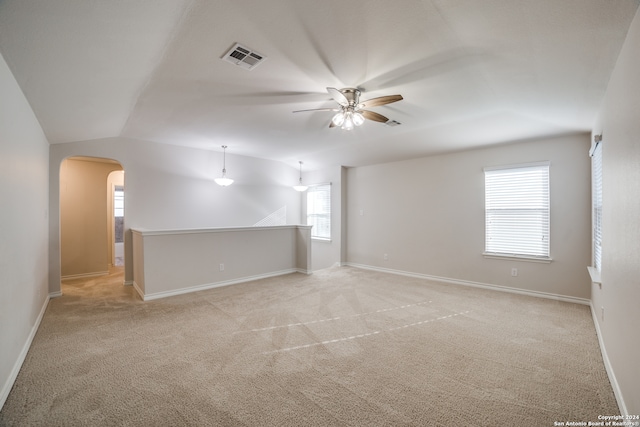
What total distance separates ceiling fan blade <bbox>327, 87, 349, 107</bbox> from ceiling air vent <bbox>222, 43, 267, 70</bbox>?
0.69 metres

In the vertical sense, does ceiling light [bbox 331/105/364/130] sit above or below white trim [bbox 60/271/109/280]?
above

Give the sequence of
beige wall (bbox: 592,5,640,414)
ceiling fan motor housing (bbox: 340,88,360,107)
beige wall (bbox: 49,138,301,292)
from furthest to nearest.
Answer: beige wall (bbox: 49,138,301,292) < ceiling fan motor housing (bbox: 340,88,360,107) < beige wall (bbox: 592,5,640,414)

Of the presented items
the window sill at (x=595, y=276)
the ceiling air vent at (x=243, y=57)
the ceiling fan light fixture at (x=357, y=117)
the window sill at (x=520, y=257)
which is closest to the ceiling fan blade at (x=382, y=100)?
the ceiling fan light fixture at (x=357, y=117)

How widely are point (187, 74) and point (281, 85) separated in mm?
905

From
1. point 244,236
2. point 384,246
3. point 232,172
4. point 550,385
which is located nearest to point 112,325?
point 244,236

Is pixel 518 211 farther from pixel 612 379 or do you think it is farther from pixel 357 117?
pixel 357 117

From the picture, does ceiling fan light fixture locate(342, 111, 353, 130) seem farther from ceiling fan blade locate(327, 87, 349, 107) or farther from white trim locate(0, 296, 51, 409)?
white trim locate(0, 296, 51, 409)

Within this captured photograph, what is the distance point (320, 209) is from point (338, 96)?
15.0ft

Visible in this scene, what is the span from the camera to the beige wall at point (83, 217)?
18.7 ft

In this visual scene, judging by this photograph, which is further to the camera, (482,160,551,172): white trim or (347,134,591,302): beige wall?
(482,160,551,172): white trim

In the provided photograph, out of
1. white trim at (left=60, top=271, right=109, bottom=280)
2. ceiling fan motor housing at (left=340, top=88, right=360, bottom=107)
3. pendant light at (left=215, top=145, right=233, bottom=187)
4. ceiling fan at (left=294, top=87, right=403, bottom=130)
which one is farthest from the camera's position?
white trim at (left=60, top=271, right=109, bottom=280)

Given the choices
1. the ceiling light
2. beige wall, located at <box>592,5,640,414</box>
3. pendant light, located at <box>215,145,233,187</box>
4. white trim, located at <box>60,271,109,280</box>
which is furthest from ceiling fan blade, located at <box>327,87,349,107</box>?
white trim, located at <box>60,271,109,280</box>

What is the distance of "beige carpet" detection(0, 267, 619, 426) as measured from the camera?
179cm

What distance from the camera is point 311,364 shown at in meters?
2.36
